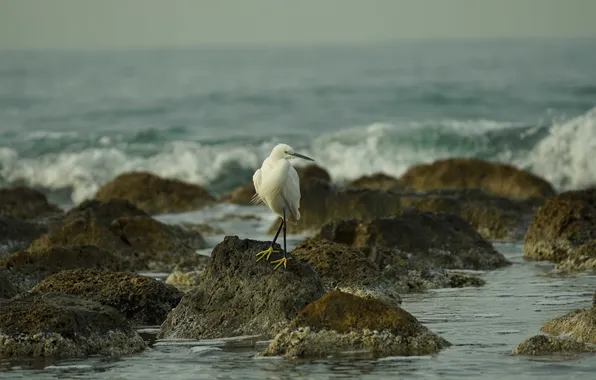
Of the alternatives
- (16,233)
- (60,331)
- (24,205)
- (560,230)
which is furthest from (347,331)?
(24,205)

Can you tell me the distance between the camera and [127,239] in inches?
664

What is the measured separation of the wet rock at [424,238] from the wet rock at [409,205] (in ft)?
9.58

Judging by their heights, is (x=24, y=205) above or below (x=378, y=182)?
below

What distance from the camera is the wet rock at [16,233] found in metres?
17.4

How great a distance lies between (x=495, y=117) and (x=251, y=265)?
36197mm

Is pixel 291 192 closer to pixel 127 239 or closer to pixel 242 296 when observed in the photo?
pixel 242 296

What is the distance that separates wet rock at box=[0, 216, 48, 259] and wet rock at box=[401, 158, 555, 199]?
846 centimetres

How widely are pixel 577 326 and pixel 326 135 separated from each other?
103 ft

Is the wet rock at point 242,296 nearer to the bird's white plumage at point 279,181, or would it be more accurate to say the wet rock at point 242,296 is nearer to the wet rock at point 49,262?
the bird's white plumage at point 279,181

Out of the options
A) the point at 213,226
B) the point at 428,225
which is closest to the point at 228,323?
the point at 428,225

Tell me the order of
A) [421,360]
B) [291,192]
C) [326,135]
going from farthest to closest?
1. [326,135]
2. [291,192]
3. [421,360]

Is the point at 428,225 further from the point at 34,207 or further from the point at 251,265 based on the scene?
the point at 34,207

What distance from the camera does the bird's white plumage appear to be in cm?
1191

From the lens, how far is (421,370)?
987 cm
